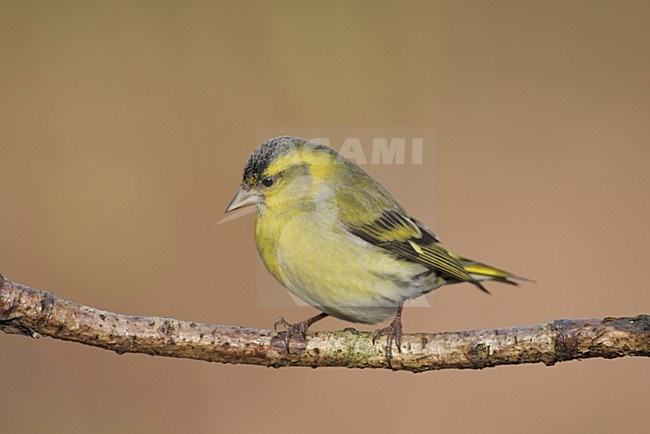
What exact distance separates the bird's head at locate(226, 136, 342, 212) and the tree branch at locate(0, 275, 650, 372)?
0.68m

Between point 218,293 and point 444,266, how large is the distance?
5.46ft

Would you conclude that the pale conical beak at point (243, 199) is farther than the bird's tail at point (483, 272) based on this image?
No

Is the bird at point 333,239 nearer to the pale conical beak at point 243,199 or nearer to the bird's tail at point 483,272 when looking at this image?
the pale conical beak at point 243,199

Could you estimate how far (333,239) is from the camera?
294 centimetres

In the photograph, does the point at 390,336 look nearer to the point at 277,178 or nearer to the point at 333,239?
the point at 333,239

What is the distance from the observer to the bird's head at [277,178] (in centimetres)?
304

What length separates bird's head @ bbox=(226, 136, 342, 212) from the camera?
120 inches

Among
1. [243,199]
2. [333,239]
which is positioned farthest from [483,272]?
[243,199]

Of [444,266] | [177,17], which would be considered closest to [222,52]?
[177,17]

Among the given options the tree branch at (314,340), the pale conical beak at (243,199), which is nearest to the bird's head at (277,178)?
the pale conical beak at (243,199)

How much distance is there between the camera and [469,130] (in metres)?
4.64

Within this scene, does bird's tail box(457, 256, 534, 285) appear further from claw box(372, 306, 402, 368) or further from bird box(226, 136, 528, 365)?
claw box(372, 306, 402, 368)

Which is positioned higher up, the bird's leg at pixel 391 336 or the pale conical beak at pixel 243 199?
the pale conical beak at pixel 243 199

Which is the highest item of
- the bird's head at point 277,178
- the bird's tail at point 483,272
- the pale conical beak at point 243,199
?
the bird's head at point 277,178
